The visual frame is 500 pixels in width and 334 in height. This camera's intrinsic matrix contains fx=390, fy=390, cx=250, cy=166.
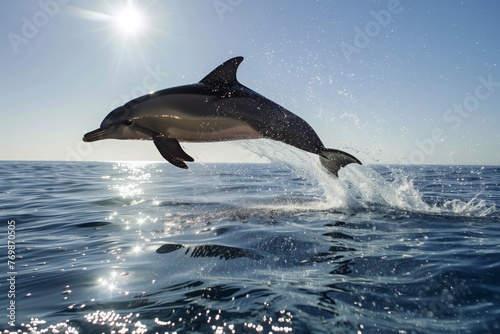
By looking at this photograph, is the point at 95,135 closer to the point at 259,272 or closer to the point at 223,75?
the point at 223,75

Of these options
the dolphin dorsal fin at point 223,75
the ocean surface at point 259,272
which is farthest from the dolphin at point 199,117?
the ocean surface at point 259,272

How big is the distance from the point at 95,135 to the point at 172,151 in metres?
1.59

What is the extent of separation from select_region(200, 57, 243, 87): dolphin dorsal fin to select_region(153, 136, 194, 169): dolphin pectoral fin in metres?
1.31

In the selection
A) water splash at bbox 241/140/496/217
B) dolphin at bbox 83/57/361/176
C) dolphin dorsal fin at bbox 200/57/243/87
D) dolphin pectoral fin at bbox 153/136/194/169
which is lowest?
water splash at bbox 241/140/496/217

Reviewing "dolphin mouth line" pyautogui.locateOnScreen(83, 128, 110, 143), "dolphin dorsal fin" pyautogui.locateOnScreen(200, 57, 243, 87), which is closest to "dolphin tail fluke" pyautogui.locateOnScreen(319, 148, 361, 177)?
"dolphin dorsal fin" pyautogui.locateOnScreen(200, 57, 243, 87)

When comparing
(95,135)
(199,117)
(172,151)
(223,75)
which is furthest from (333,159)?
(95,135)

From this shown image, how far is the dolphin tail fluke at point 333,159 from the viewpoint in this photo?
7.70 m

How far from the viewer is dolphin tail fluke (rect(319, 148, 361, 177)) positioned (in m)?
7.70

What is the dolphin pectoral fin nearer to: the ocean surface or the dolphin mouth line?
the dolphin mouth line

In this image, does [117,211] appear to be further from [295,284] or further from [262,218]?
[295,284]

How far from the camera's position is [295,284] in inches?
168

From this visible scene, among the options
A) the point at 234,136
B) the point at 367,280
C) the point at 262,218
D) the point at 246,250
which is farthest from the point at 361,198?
the point at 367,280

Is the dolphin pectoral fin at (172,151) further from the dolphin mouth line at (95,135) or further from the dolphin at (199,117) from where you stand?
the dolphin mouth line at (95,135)

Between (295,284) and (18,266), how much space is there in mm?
4210
